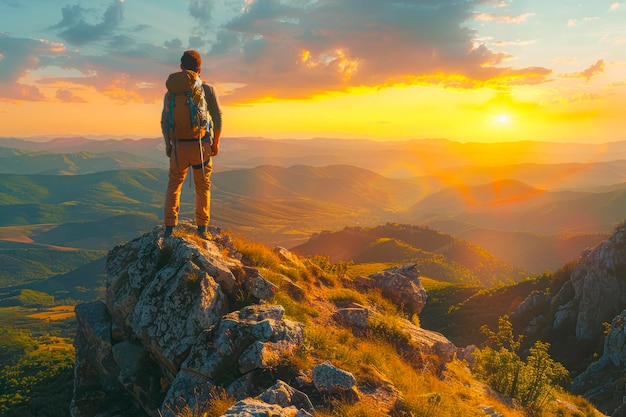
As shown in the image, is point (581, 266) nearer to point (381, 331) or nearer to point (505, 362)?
point (505, 362)

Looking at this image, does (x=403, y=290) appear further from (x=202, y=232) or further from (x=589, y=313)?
(x=589, y=313)

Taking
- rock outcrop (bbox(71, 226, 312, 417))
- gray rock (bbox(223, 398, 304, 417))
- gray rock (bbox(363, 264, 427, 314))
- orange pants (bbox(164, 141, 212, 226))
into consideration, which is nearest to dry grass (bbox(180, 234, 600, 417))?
gray rock (bbox(223, 398, 304, 417))

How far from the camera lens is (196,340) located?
9.88m

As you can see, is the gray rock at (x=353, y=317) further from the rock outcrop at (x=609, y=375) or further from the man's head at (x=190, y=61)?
the rock outcrop at (x=609, y=375)

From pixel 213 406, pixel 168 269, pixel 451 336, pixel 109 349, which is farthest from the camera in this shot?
pixel 451 336

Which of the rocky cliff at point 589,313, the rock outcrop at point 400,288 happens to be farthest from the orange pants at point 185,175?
the rocky cliff at point 589,313

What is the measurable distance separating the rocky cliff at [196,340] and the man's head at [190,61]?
19.0ft

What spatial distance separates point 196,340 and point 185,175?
18.0 ft

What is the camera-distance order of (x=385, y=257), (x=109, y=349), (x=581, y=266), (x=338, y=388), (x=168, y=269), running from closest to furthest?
(x=338, y=388)
(x=168, y=269)
(x=109, y=349)
(x=581, y=266)
(x=385, y=257)

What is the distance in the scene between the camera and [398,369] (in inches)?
407

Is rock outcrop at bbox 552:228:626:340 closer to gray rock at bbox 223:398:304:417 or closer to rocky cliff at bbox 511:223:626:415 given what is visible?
rocky cliff at bbox 511:223:626:415

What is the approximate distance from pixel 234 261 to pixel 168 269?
2396 mm

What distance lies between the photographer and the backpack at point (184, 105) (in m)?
10.7

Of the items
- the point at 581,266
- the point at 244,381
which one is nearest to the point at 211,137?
the point at 244,381
